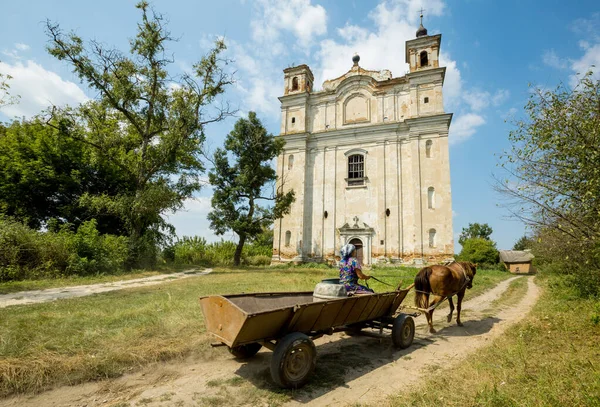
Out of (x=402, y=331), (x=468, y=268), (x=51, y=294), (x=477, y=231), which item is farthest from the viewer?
(x=477, y=231)

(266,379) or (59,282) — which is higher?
(59,282)

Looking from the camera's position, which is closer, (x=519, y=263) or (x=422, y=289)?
(x=422, y=289)

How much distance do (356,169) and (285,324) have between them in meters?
20.8

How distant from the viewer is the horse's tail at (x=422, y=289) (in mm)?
6383

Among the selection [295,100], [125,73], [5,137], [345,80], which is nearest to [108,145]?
[125,73]

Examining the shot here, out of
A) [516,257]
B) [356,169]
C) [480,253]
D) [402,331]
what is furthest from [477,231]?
[402,331]

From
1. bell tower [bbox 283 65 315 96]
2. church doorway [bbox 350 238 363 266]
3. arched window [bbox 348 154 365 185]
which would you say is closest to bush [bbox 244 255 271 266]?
church doorway [bbox 350 238 363 266]

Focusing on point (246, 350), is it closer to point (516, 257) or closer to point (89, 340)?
point (89, 340)

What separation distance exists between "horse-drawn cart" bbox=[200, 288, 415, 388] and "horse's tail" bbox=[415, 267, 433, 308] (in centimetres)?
181

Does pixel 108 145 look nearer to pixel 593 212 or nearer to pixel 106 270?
pixel 106 270

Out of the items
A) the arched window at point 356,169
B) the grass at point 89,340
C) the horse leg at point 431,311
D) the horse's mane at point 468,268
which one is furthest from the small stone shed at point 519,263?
the grass at point 89,340

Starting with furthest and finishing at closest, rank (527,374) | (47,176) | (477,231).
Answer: (477,231)
(47,176)
(527,374)

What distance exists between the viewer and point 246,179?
2075cm

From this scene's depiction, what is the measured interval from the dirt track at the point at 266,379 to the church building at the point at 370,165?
624 inches
